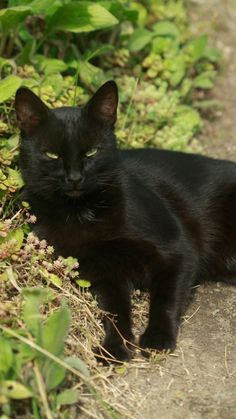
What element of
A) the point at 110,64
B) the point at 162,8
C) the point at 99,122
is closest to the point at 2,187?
the point at 99,122

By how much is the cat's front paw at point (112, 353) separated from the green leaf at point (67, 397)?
0.38 m

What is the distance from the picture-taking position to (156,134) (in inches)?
159

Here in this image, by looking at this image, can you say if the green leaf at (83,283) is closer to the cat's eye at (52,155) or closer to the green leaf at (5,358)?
the cat's eye at (52,155)

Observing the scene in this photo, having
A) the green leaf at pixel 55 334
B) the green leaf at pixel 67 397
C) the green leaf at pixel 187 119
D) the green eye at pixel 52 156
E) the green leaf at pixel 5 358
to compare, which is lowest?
the green leaf at pixel 187 119

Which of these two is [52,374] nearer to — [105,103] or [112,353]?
[112,353]

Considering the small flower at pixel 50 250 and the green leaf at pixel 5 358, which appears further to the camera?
the small flower at pixel 50 250

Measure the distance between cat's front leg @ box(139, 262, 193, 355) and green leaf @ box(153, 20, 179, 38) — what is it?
7.38ft

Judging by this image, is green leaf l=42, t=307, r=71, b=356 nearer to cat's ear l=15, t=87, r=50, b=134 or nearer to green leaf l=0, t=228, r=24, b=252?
green leaf l=0, t=228, r=24, b=252

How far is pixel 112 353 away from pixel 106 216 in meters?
0.56

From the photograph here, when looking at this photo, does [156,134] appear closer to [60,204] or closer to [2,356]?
[60,204]

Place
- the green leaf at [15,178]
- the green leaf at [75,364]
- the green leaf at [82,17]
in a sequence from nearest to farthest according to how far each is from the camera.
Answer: the green leaf at [75,364]
the green leaf at [15,178]
the green leaf at [82,17]

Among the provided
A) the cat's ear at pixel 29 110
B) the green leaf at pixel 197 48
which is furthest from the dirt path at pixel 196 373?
the green leaf at pixel 197 48

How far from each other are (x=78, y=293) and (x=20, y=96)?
81cm

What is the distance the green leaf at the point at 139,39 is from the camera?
4.38 m
